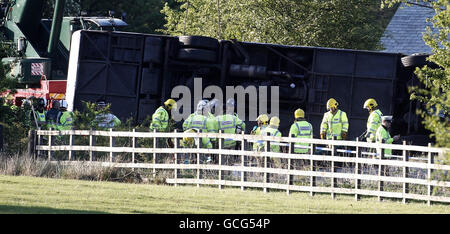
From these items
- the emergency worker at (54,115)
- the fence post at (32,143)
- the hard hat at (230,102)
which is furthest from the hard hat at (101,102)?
the hard hat at (230,102)

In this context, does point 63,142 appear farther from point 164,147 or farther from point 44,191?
point 44,191

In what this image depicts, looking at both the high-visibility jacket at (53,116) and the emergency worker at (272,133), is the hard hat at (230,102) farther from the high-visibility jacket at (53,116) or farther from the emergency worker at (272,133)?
the high-visibility jacket at (53,116)

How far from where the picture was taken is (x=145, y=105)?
2386 cm

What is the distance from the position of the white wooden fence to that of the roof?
1912 centimetres

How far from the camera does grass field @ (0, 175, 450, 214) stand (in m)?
13.6

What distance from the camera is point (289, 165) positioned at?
17.2 m

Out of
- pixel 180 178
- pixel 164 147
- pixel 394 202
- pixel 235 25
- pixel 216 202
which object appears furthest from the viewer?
pixel 235 25

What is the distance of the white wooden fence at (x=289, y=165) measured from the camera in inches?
634

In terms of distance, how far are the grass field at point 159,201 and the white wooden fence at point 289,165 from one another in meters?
0.23

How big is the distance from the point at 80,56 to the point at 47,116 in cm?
201

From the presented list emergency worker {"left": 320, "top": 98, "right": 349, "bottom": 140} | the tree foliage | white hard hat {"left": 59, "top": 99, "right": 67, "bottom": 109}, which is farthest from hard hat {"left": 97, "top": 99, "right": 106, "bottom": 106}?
the tree foliage

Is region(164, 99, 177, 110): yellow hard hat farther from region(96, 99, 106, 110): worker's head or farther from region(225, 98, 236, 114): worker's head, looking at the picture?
region(96, 99, 106, 110): worker's head
